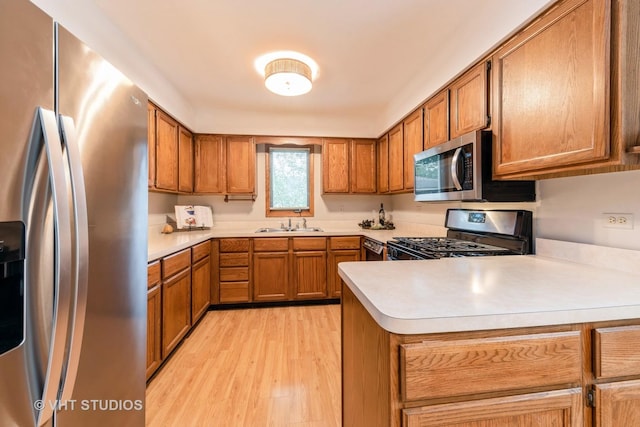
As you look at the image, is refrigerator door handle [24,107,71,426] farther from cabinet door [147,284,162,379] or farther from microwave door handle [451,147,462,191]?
microwave door handle [451,147,462,191]

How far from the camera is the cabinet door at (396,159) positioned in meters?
3.11

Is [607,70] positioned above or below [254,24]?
below

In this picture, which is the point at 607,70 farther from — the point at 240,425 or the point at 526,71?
the point at 240,425

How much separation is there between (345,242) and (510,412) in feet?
8.78

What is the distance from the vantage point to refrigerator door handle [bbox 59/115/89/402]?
76 centimetres

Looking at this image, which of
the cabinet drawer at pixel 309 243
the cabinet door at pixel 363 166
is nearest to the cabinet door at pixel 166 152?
the cabinet drawer at pixel 309 243

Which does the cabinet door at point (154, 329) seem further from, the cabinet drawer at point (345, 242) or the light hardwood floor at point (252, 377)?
the cabinet drawer at point (345, 242)

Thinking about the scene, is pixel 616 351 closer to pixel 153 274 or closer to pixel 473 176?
pixel 473 176

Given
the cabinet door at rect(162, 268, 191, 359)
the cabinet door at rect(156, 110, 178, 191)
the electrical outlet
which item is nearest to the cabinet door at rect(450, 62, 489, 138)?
the electrical outlet

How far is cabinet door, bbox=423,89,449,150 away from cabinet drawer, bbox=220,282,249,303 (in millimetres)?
2506

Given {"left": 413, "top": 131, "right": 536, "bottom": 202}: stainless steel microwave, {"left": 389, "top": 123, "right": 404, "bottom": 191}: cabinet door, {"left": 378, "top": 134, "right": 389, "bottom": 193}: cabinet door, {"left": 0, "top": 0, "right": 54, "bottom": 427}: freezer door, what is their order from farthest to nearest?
1. {"left": 378, "top": 134, "right": 389, "bottom": 193}: cabinet door
2. {"left": 389, "top": 123, "right": 404, "bottom": 191}: cabinet door
3. {"left": 413, "top": 131, "right": 536, "bottom": 202}: stainless steel microwave
4. {"left": 0, "top": 0, "right": 54, "bottom": 427}: freezer door

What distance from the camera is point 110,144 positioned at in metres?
0.97

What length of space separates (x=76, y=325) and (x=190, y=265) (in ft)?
6.21

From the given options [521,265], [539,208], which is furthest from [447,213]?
[521,265]
